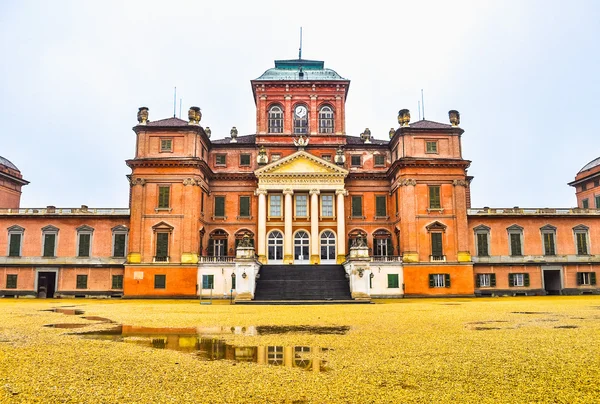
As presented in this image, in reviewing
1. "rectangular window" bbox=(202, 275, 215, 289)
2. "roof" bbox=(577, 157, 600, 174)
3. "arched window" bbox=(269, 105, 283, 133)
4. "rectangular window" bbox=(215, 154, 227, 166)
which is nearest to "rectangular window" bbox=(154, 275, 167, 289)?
"rectangular window" bbox=(202, 275, 215, 289)

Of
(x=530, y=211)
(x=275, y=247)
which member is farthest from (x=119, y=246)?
(x=530, y=211)

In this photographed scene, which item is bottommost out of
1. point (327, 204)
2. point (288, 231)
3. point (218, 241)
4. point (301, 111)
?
point (218, 241)

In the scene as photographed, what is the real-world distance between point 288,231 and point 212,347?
3272 centimetres

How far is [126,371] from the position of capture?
9.27 meters

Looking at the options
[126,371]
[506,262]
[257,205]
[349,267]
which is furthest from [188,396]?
[506,262]

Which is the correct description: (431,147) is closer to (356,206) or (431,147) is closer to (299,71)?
(356,206)

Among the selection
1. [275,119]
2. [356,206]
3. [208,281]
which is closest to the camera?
[208,281]

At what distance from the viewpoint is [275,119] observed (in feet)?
164

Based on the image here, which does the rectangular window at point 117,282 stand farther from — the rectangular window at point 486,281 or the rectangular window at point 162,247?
the rectangular window at point 486,281

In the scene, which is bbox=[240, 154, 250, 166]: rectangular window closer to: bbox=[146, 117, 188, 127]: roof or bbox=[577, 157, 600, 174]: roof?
bbox=[146, 117, 188, 127]: roof

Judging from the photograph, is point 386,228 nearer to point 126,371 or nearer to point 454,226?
point 454,226

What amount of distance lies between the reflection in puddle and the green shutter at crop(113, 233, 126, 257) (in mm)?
28968

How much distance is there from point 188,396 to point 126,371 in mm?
2398

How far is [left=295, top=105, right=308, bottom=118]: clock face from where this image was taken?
50056 millimetres
